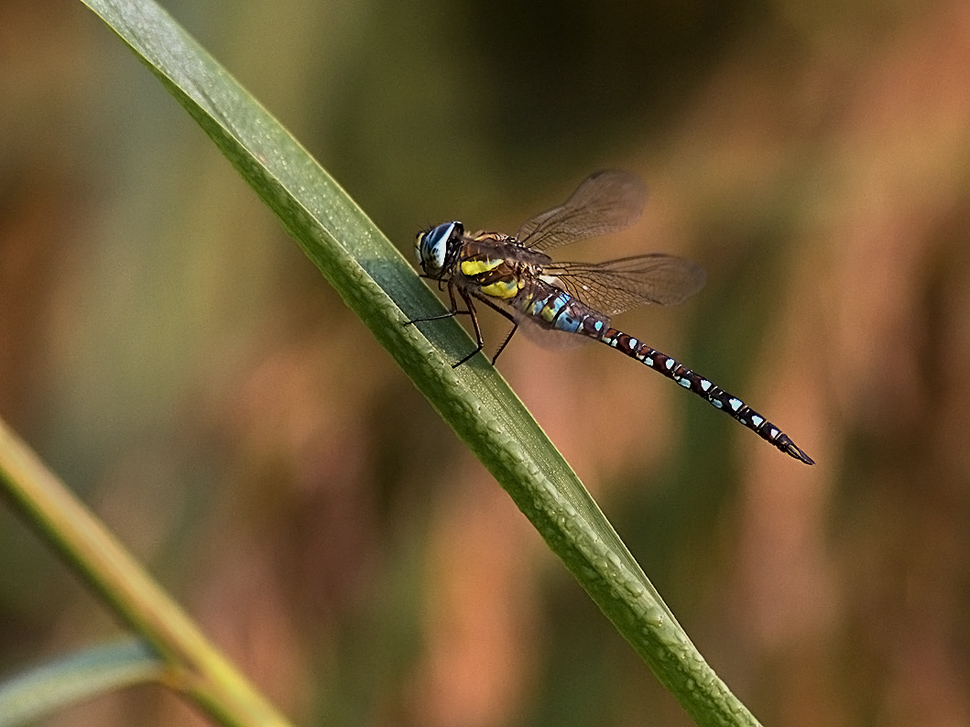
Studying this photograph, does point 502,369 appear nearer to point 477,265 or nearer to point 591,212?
point 591,212

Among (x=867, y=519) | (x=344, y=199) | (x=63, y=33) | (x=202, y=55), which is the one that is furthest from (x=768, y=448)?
(x=63, y=33)

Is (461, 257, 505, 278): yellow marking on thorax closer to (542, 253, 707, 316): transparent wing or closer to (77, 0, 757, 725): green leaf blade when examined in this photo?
(542, 253, 707, 316): transparent wing

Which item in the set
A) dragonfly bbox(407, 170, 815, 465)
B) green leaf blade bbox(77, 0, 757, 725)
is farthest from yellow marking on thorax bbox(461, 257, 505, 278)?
green leaf blade bbox(77, 0, 757, 725)

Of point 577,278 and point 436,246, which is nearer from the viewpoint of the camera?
point 436,246

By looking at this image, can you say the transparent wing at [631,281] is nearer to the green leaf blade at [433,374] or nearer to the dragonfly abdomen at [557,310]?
the dragonfly abdomen at [557,310]

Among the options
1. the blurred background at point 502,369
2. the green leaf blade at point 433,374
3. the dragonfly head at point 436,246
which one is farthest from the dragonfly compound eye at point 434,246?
the blurred background at point 502,369

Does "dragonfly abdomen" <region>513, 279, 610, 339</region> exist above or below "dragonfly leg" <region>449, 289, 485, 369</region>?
below

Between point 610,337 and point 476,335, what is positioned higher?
point 476,335

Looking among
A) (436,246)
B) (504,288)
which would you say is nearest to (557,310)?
(504,288)

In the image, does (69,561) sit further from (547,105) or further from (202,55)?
(547,105)
